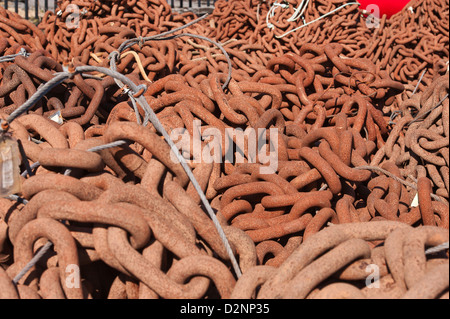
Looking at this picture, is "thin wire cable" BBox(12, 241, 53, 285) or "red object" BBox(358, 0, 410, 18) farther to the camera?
"red object" BBox(358, 0, 410, 18)

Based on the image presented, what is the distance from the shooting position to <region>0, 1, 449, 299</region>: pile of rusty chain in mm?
1308

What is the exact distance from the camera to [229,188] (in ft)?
6.73

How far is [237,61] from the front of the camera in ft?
11.7

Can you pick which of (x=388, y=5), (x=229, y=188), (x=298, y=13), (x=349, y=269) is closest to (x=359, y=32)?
(x=298, y=13)

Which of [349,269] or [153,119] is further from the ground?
[153,119]

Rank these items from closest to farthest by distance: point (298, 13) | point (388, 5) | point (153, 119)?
1. point (153, 119)
2. point (298, 13)
3. point (388, 5)

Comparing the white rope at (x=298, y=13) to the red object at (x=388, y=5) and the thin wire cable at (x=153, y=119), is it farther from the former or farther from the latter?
the thin wire cable at (x=153, y=119)

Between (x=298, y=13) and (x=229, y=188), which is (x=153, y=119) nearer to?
(x=229, y=188)

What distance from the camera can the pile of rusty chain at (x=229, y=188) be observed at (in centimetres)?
131

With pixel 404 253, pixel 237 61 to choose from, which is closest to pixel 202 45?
pixel 237 61

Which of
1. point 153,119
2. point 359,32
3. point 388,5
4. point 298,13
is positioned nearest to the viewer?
point 153,119

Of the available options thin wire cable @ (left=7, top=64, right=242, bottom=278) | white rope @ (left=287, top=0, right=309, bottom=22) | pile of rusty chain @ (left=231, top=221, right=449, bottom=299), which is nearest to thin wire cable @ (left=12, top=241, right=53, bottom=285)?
thin wire cable @ (left=7, top=64, right=242, bottom=278)

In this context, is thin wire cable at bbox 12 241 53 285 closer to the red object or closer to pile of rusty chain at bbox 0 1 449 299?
pile of rusty chain at bbox 0 1 449 299
